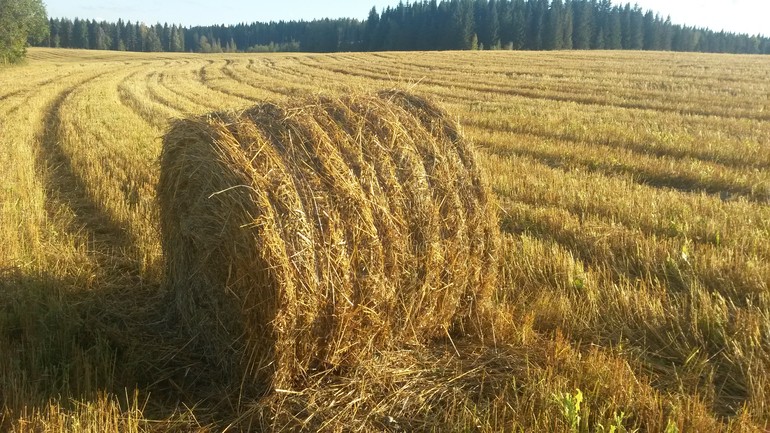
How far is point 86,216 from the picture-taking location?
21.4 ft

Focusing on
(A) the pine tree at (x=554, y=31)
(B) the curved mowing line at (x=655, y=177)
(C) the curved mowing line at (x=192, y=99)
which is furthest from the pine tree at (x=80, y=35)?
(B) the curved mowing line at (x=655, y=177)

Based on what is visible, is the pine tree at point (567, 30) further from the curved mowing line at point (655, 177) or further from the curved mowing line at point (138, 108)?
the curved mowing line at point (655, 177)

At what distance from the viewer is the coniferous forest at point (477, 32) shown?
7325 cm

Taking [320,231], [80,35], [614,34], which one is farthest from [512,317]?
[80,35]

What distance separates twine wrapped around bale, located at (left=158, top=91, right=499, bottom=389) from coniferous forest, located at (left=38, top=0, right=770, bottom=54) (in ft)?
223

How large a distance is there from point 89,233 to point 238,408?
3.48 metres

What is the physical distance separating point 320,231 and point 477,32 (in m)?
76.6

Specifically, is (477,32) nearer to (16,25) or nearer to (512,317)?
(16,25)

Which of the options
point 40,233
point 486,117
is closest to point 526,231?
point 40,233

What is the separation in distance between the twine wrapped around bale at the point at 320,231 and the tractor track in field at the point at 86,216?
1.18 m

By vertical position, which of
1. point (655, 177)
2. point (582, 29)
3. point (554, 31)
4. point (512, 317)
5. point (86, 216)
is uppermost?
point (582, 29)

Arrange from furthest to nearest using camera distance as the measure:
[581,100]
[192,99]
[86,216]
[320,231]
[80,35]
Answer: [80,35]
[581,100]
[192,99]
[86,216]
[320,231]

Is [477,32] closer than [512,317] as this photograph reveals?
No

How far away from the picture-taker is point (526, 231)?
5816mm
